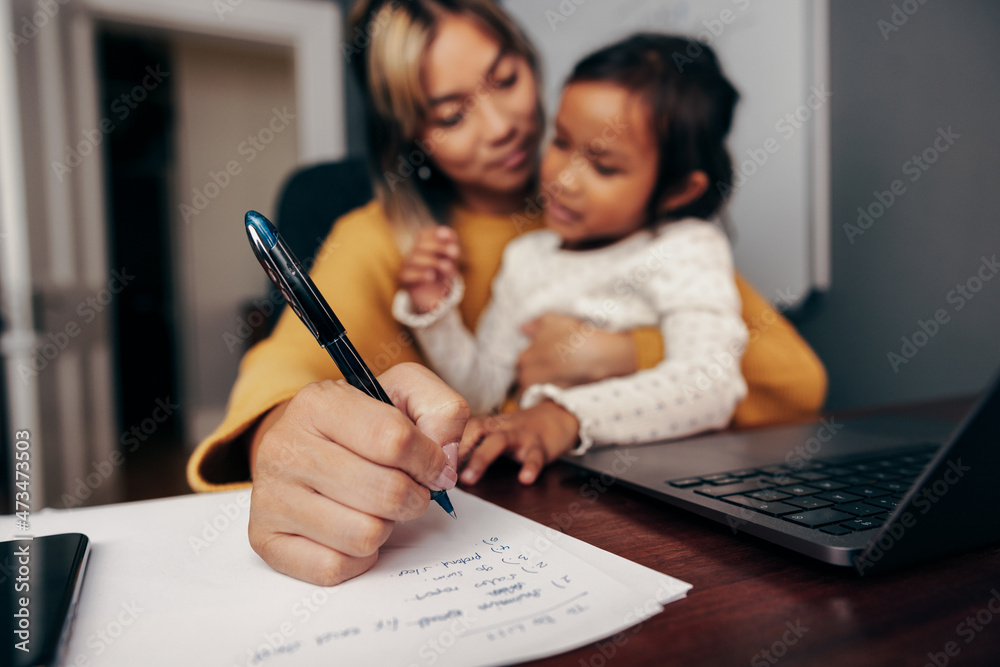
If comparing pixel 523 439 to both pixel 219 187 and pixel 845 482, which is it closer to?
pixel 845 482

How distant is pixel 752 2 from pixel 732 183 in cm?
26

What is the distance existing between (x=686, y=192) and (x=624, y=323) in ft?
0.64

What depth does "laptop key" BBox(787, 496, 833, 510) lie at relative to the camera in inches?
13.7

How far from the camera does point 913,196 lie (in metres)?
0.79

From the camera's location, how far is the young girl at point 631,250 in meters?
0.68

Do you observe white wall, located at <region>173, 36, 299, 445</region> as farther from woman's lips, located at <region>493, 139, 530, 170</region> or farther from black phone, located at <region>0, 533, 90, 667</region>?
black phone, located at <region>0, 533, 90, 667</region>

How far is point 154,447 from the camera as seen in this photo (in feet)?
10.5

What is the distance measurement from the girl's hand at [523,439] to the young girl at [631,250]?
0.07 m
